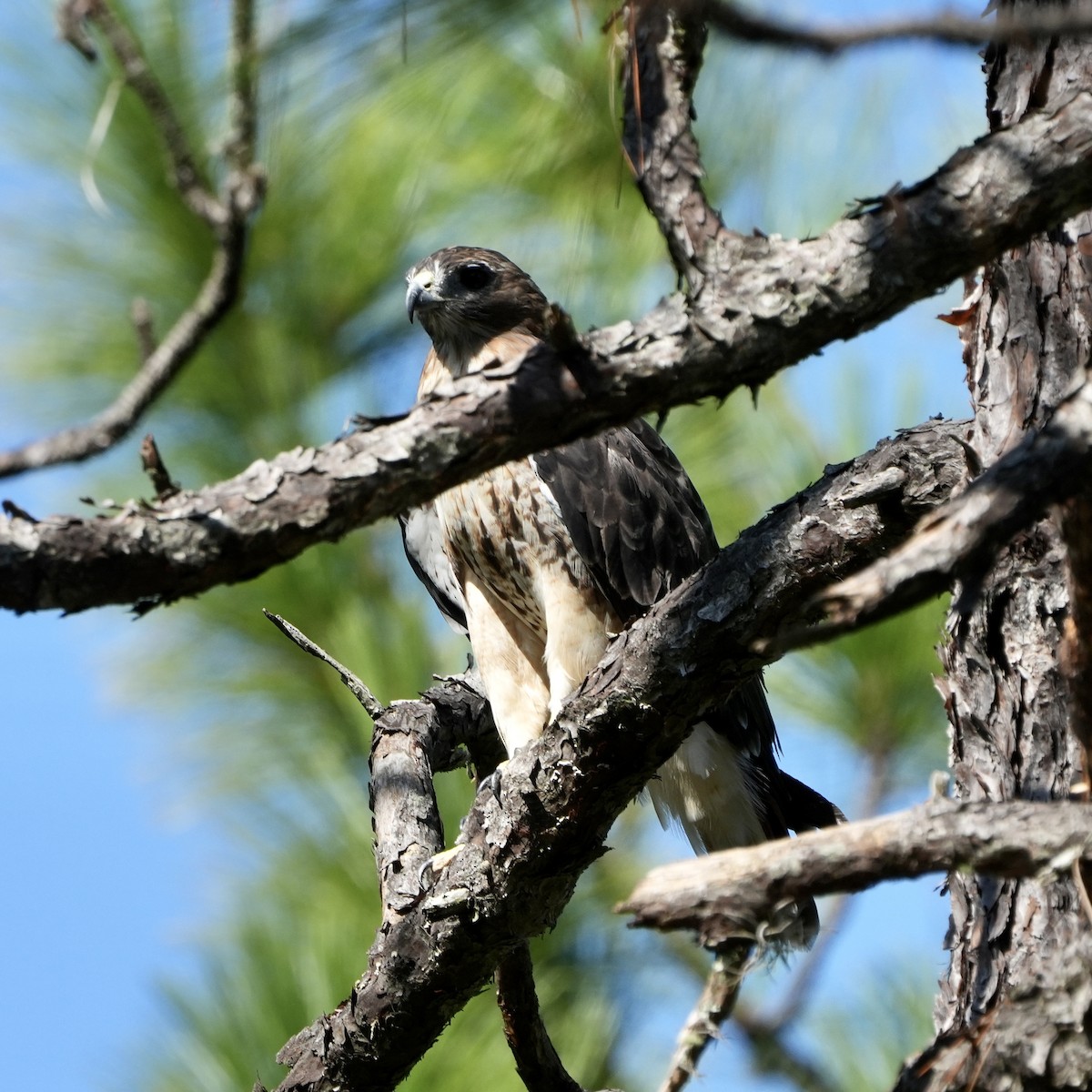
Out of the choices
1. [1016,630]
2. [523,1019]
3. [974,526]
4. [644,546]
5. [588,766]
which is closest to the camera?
[974,526]

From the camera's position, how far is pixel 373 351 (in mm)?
5445

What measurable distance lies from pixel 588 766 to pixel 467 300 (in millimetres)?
2058

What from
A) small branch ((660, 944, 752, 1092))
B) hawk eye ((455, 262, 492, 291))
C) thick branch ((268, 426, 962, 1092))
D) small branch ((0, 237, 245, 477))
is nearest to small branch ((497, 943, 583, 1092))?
thick branch ((268, 426, 962, 1092))

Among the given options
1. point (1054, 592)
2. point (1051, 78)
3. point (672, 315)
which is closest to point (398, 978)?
point (1054, 592)

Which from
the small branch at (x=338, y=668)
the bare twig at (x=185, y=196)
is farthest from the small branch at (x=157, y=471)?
the small branch at (x=338, y=668)

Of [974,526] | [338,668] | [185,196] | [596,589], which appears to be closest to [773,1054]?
[596,589]

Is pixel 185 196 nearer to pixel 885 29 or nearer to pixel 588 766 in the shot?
pixel 588 766

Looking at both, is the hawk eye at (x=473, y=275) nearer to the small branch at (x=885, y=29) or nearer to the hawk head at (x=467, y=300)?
the hawk head at (x=467, y=300)

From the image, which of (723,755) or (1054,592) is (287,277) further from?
(1054,592)

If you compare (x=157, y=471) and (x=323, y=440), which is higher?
(x=323, y=440)

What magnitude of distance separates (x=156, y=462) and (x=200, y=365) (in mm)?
3894

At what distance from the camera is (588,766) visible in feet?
9.10

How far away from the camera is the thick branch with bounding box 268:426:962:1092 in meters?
2.55

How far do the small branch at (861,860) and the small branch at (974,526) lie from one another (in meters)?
0.27
